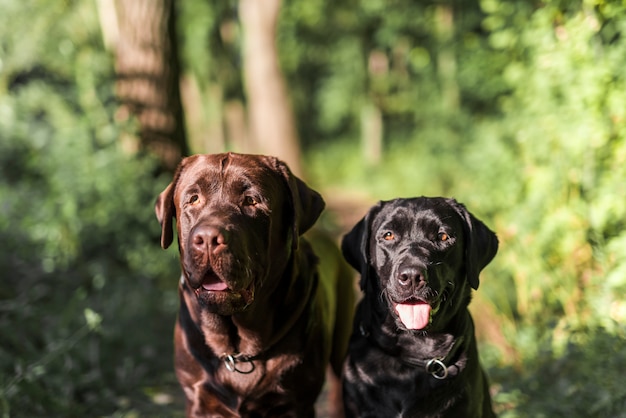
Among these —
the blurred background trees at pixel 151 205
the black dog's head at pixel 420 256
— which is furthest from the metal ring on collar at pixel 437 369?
the blurred background trees at pixel 151 205

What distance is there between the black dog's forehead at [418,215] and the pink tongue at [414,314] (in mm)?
400

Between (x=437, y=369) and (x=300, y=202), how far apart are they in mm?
1038

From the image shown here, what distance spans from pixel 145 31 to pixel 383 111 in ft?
52.1

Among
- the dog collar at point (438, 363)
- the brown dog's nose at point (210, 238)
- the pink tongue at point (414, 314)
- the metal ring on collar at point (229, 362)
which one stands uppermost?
the brown dog's nose at point (210, 238)

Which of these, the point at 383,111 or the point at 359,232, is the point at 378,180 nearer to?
the point at 383,111

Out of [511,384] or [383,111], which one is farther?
[383,111]

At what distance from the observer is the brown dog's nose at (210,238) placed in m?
2.76

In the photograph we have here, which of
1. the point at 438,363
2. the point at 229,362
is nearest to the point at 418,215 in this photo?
the point at 438,363

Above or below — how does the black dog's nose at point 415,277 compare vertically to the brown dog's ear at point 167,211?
below

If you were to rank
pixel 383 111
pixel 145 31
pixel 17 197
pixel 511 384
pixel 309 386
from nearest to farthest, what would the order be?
1. pixel 309 386
2. pixel 511 384
3. pixel 17 197
4. pixel 145 31
5. pixel 383 111

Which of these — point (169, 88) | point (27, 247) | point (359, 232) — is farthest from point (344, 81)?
point (359, 232)

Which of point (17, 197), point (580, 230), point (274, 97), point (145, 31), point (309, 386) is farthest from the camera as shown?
point (274, 97)

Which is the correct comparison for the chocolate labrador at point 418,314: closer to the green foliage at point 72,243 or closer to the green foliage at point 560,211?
the green foliage at point 560,211

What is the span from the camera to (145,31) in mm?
6973
